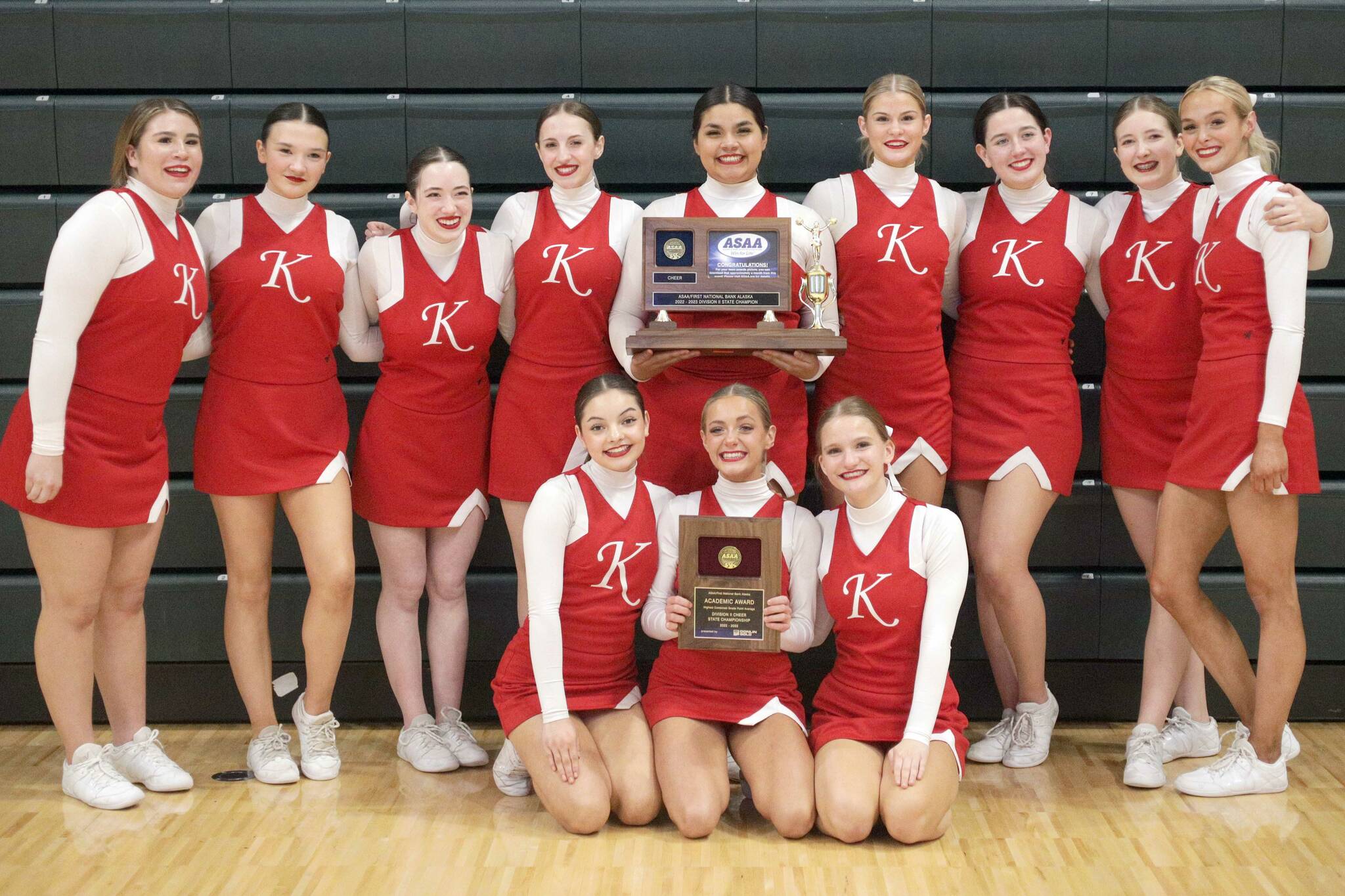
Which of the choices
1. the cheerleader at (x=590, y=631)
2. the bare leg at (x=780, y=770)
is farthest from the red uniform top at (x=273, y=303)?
the bare leg at (x=780, y=770)

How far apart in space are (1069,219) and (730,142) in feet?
2.99

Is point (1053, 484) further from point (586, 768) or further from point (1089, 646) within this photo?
point (586, 768)

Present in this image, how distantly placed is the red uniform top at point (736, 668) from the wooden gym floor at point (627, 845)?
0.31m

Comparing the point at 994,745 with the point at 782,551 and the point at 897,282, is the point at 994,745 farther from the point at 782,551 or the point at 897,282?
the point at 897,282

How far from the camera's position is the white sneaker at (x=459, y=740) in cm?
333

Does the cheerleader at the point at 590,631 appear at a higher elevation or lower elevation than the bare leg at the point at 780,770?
higher

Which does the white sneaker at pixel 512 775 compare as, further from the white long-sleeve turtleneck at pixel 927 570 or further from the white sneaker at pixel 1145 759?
the white sneaker at pixel 1145 759

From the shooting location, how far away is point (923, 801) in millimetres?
2736

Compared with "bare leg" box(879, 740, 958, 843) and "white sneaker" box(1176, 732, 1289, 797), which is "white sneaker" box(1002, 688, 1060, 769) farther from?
"bare leg" box(879, 740, 958, 843)

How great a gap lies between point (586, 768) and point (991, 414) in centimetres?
135

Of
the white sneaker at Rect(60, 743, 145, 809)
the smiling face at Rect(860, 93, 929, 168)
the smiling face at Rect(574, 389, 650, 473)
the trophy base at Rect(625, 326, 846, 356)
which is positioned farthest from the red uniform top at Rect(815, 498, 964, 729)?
the white sneaker at Rect(60, 743, 145, 809)

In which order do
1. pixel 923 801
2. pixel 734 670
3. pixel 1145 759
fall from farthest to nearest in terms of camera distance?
pixel 1145 759, pixel 734 670, pixel 923 801

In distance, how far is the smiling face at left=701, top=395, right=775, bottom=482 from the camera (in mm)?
2889

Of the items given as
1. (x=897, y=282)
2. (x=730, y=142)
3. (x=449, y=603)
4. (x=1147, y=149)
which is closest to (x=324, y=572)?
(x=449, y=603)
